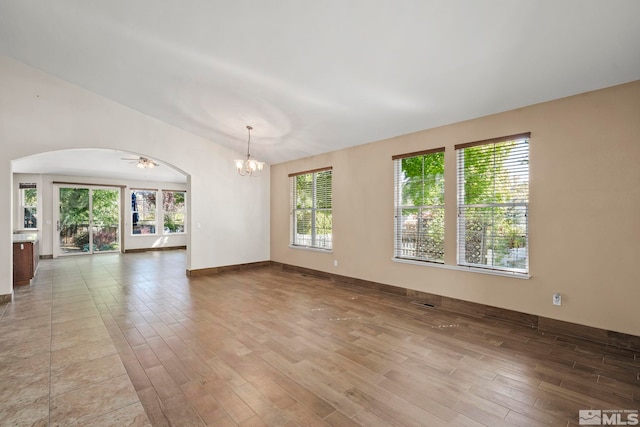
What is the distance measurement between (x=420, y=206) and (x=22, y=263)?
7.38 m

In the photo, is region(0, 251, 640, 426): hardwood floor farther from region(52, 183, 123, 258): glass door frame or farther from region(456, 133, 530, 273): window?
region(52, 183, 123, 258): glass door frame

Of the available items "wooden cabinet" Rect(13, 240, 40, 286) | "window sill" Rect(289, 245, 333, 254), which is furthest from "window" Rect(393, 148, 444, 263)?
"wooden cabinet" Rect(13, 240, 40, 286)

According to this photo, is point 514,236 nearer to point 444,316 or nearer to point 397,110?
point 444,316

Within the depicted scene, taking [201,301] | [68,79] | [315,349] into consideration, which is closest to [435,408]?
[315,349]

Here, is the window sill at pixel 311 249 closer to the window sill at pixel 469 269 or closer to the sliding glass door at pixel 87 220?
the window sill at pixel 469 269

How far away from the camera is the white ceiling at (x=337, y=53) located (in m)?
2.45

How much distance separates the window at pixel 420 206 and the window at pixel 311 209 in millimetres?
1702

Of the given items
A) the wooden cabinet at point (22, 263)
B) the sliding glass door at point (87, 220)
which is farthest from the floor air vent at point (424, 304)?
the sliding glass door at point (87, 220)

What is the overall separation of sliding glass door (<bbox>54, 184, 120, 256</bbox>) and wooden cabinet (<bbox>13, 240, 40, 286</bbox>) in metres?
4.54

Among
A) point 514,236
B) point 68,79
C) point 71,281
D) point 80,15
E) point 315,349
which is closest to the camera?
point 315,349

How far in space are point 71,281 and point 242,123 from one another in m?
4.81

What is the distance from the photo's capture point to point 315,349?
2.99 m

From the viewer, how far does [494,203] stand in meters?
3.87

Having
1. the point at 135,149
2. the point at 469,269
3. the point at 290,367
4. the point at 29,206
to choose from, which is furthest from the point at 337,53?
the point at 29,206
